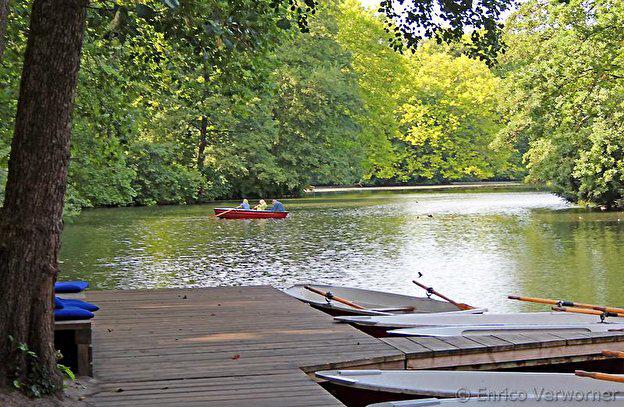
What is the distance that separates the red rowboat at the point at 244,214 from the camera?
117ft

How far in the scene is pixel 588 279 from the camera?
59.6ft

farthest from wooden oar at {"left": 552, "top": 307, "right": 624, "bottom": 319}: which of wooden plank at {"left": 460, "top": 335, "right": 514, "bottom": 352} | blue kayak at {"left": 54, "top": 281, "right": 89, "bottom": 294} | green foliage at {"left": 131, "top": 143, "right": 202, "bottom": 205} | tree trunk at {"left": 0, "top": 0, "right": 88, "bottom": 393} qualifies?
green foliage at {"left": 131, "top": 143, "right": 202, "bottom": 205}

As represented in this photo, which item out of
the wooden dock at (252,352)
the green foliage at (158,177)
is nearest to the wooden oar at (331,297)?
the wooden dock at (252,352)

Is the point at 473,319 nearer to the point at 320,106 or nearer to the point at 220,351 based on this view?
the point at 220,351

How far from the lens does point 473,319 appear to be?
380 inches

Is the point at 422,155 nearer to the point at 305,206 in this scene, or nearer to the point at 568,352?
the point at 305,206

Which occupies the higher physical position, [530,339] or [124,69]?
[124,69]

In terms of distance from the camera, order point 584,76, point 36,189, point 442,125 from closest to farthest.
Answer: point 36,189 < point 584,76 < point 442,125

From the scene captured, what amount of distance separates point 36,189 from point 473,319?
5446mm

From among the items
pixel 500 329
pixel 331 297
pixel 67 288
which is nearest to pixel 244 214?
pixel 331 297

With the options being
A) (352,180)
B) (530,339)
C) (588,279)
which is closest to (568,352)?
(530,339)

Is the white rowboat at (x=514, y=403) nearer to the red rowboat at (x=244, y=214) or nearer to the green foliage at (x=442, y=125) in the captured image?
the red rowboat at (x=244, y=214)

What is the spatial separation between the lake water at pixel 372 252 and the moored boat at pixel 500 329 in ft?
21.6

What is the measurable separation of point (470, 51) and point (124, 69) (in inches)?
208
